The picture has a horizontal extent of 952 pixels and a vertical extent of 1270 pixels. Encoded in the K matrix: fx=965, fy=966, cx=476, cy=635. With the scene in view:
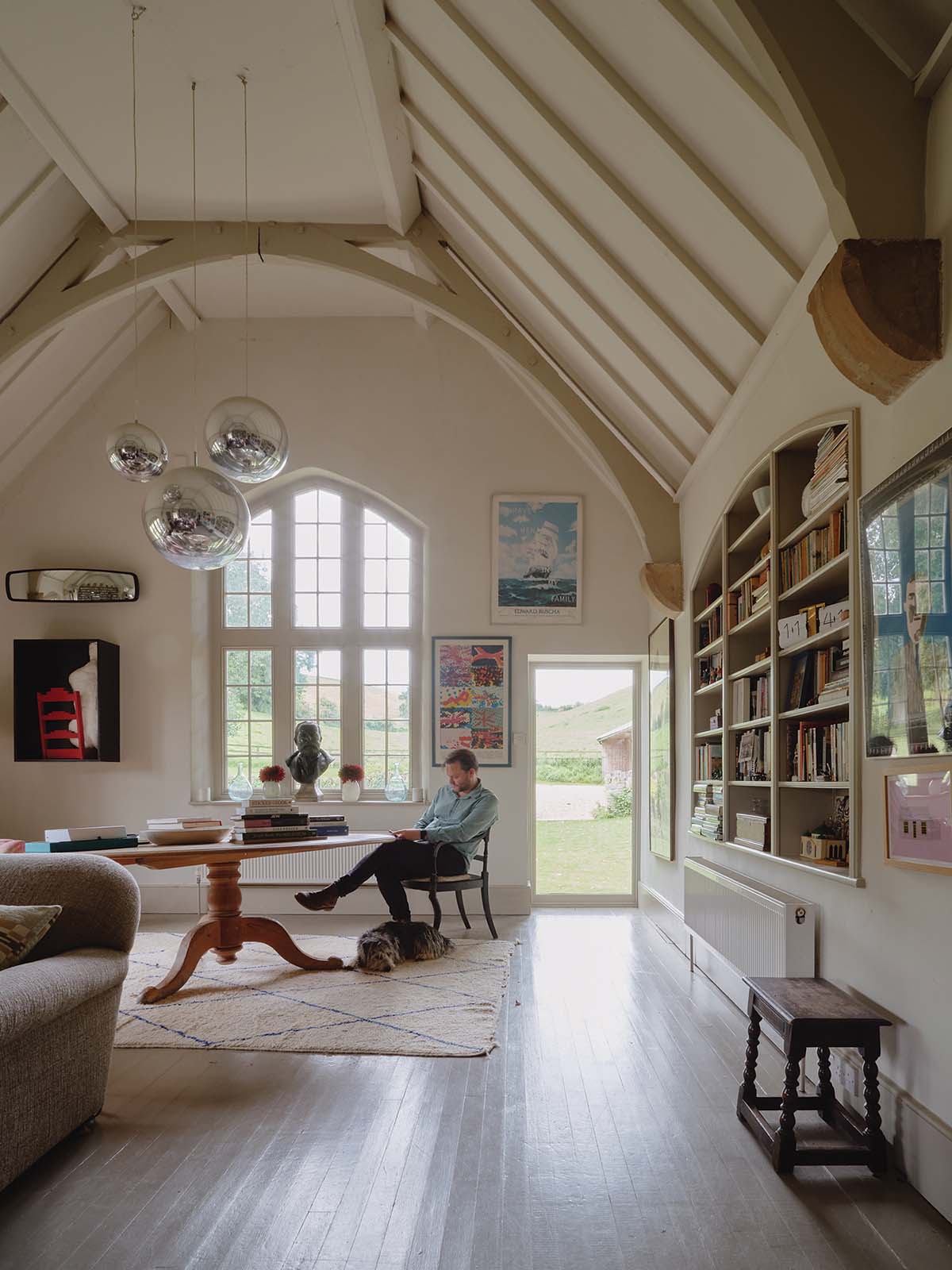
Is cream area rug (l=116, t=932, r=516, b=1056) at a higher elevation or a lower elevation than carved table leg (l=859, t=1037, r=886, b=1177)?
lower

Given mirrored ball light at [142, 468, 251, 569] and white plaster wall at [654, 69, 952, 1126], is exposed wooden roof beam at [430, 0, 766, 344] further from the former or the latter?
mirrored ball light at [142, 468, 251, 569]

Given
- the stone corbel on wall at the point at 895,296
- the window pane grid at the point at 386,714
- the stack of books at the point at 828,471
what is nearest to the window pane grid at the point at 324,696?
the window pane grid at the point at 386,714

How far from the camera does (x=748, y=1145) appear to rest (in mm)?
2920

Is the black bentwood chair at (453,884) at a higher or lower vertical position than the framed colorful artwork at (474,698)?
lower

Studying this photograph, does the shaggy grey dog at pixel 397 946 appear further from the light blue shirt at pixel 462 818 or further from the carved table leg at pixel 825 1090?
the carved table leg at pixel 825 1090

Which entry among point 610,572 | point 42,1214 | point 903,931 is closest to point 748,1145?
point 903,931

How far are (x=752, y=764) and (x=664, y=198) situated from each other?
244 centimetres

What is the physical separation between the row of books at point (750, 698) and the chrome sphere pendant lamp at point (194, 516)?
7.64ft

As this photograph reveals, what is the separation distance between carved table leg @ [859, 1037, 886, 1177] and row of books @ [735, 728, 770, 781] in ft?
5.12

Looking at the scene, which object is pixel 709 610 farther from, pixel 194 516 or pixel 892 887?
pixel 194 516

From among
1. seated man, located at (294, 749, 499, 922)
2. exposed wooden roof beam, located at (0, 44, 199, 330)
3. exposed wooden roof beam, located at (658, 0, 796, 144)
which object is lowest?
seated man, located at (294, 749, 499, 922)

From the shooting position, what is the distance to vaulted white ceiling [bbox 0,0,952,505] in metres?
3.29

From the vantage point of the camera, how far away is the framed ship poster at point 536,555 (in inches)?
293

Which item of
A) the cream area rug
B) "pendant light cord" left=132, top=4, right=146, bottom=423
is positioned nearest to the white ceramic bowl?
the cream area rug
